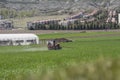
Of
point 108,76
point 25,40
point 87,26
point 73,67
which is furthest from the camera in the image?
point 87,26

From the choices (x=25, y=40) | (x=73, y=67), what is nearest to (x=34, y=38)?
(x=25, y=40)

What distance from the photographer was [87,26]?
17038 cm

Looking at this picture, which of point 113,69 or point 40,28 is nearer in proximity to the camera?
point 113,69

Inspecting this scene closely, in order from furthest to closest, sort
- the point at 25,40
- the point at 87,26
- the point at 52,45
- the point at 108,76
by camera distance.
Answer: the point at 87,26 < the point at 25,40 < the point at 52,45 < the point at 108,76

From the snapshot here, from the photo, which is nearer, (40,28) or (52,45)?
(52,45)

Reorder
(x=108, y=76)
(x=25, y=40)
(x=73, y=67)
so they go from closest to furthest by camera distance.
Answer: (x=108, y=76) → (x=73, y=67) → (x=25, y=40)

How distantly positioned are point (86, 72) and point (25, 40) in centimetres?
7971

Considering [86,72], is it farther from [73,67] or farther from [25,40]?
[25,40]

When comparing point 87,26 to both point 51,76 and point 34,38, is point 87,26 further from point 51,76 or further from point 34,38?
point 51,76

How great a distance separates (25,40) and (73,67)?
261 feet

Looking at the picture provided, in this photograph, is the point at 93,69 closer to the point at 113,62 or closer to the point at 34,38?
the point at 113,62

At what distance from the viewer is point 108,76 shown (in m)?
4.50

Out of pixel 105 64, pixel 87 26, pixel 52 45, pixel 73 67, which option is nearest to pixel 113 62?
pixel 105 64

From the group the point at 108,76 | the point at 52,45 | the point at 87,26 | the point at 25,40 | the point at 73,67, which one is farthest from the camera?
the point at 87,26
